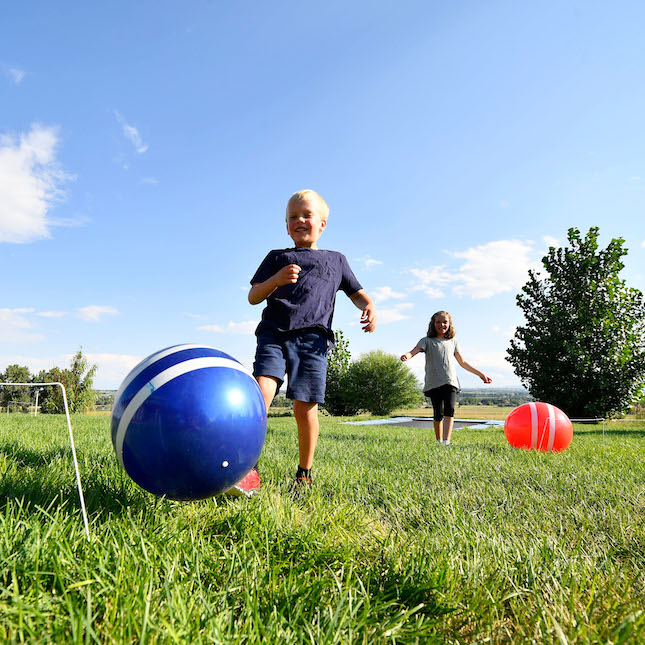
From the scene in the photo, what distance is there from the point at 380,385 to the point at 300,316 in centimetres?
3988

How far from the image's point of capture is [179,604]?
1430 millimetres

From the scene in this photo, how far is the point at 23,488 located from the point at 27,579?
1190 millimetres

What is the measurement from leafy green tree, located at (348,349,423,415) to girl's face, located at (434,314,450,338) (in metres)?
34.7

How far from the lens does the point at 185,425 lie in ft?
6.83

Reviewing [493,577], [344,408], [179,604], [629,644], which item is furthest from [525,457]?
[344,408]

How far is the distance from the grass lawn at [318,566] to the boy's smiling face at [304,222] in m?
1.82

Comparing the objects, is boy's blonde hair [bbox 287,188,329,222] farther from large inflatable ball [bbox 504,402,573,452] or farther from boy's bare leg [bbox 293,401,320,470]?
large inflatable ball [bbox 504,402,573,452]

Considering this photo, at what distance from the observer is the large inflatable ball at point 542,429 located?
5.65 m

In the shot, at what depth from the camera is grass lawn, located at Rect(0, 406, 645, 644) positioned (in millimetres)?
1399

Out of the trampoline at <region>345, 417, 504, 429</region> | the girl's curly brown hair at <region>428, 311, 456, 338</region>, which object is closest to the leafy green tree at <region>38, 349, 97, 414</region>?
the trampoline at <region>345, 417, 504, 429</region>

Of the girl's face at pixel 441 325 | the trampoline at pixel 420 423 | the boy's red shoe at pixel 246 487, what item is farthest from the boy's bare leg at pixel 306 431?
the trampoline at pixel 420 423

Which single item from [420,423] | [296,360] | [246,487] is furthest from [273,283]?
[420,423]

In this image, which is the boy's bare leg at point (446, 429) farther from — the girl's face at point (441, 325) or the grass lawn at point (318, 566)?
the grass lawn at point (318, 566)

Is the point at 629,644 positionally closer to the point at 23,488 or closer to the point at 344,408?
the point at 23,488
